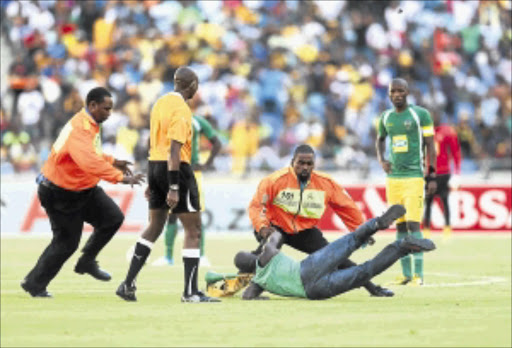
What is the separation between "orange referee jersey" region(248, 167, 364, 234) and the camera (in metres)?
13.4

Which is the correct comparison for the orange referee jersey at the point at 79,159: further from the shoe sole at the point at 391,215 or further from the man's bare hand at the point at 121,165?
the shoe sole at the point at 391,215

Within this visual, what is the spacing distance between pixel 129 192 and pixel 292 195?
48.1 feet

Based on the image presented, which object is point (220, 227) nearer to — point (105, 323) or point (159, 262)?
point (159, 262)

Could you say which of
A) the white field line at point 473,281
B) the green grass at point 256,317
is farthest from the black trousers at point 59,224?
the white field line at point 473,281

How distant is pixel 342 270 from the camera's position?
489 inches

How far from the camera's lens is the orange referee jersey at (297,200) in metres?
13.4

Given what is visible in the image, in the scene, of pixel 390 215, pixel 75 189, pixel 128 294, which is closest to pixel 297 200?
pixel 390 215

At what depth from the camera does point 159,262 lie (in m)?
20.1

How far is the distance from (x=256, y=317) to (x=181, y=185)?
6.28ft

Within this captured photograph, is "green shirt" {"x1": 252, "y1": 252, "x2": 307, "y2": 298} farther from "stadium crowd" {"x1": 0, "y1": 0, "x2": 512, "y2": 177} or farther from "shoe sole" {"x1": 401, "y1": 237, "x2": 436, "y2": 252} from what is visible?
→ "stadium crowd" {"x1": 0, "y1": 0, "x2": 512, "y2": 177}

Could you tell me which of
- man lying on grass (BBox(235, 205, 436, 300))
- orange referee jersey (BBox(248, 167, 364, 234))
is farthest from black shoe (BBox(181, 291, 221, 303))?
orange referee jersey (BBox(248, 167, 364, 234))

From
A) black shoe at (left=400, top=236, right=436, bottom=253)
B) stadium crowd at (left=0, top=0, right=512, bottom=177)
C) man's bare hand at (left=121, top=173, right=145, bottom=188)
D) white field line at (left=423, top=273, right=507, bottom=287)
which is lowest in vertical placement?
white field line at (left=423, top=273, right=507, bottom=287)

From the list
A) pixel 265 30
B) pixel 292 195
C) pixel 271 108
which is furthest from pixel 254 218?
pixel 265 30

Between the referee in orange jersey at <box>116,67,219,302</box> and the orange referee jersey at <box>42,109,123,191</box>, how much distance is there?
1.33 feet
